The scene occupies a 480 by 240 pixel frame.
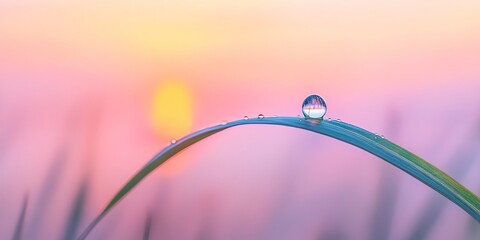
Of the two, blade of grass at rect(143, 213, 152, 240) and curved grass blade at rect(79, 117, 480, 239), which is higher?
curved grass blade at rect(79, 117, 480, 239)

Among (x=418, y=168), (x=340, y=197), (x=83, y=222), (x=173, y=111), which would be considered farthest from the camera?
(x=173, y=111)

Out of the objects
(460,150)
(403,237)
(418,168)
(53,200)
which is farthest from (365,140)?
(53,200)

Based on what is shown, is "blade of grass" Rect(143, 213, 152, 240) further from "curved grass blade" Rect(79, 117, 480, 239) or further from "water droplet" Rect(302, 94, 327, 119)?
"water droplet" Rect(302, 94, 327, 119)

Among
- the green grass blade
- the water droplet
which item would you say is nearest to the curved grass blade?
the water droplet

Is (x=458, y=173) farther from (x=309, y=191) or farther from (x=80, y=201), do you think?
(x=80, y=201)

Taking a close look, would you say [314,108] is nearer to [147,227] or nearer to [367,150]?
[367,150]

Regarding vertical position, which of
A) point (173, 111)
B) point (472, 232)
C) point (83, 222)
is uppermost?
point (173, 111)

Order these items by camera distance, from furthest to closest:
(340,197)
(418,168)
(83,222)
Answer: (340,197) < (83,222) < (418,168)

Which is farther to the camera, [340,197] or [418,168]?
[340,197]
